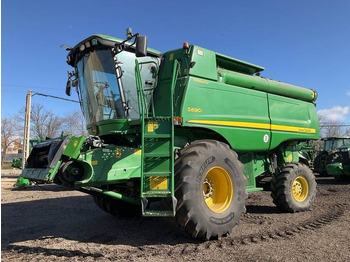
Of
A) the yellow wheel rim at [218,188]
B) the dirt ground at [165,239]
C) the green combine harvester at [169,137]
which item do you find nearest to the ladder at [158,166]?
the green combine harvester at [169,137]

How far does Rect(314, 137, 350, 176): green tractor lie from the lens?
14319 millimetres

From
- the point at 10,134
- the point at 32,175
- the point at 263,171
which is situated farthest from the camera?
the point at 10,134

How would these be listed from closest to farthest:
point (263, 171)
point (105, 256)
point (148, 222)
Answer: point (105, 256) < point (148, 222) < point (263, 171)

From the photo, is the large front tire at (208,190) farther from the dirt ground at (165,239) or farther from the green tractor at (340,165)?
the green tractor at (340,165)

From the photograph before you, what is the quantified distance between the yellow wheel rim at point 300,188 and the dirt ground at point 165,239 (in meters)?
0.43

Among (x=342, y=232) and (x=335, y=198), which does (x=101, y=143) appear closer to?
(x=342, y=232)

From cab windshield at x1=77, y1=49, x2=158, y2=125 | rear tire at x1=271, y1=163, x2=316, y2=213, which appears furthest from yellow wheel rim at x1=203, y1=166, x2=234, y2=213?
rear tire at x1=271, y1=163, x2=316, y2=213

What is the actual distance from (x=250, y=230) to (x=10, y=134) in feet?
185

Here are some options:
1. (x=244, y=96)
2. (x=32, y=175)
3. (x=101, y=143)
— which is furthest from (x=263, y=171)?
(x=32, y=175)

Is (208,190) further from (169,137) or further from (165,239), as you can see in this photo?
(169,137)

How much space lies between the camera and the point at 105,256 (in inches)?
165

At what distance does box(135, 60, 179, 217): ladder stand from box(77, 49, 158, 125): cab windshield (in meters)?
0.67

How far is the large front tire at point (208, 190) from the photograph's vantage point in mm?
4422

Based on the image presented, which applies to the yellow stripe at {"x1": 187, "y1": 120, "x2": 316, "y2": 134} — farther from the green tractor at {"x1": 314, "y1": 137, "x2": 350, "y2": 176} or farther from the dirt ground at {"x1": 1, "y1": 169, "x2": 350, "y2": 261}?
the green tractor at {"x1": 314, "y1": 137, "x2": 350, "y2": 176}
